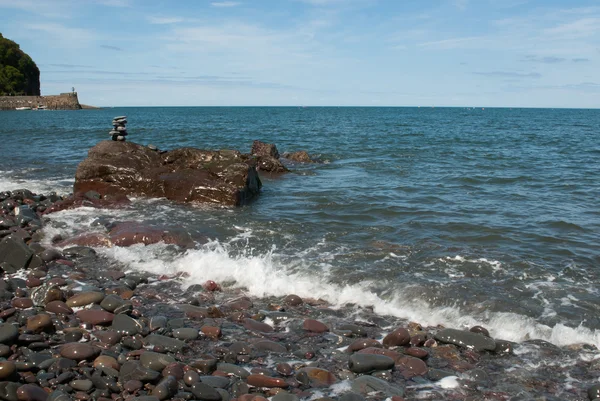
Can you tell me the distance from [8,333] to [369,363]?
440 centimetres

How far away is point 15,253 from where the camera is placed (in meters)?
9.59

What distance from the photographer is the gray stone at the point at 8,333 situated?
625cm

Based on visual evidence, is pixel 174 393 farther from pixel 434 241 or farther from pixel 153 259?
pixel 434 241

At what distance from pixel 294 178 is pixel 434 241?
9.73 meters

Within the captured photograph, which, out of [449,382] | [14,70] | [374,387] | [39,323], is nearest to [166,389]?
[374,387]

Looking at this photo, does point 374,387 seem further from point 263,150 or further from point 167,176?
point 263,150

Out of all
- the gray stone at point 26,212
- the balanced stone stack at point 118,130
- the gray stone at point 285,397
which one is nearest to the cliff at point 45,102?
the balanced stone stack at point 118,130

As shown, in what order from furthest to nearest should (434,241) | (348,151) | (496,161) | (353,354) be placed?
(348,151) → (496,161) → (434,241) → (353,354)

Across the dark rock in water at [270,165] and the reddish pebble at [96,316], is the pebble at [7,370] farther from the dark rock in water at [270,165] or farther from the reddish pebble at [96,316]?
the dark rock in water at [270,165]

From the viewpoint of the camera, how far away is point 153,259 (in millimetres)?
10320

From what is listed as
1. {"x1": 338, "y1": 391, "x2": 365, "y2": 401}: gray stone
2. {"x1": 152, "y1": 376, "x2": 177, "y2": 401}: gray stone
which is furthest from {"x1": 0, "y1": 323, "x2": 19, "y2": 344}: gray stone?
{"x1": 338, "y1": 391, "x2": 365, "y2": 401}: gray stone

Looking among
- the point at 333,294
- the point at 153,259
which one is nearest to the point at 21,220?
the point at 153,259

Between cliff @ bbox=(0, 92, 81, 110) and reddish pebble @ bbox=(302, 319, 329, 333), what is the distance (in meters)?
119

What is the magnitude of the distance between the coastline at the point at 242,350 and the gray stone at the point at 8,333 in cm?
2
